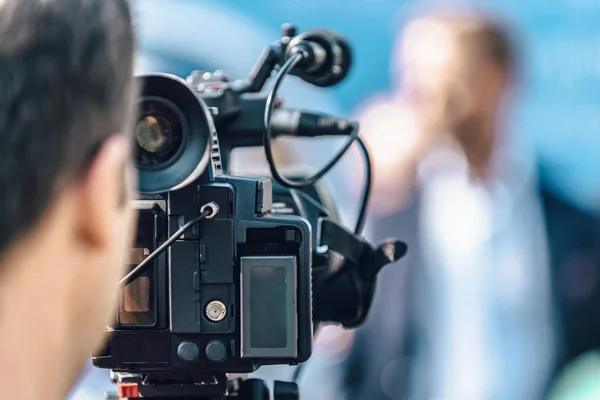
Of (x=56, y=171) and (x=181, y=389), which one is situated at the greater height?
(x=56, y=171)

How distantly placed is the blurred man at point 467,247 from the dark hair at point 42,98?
2317 millimetres

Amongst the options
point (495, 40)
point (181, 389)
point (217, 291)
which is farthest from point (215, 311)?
point (495, 40)

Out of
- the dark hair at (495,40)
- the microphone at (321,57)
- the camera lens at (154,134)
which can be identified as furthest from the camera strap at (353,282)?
the dark hair at (495,40)

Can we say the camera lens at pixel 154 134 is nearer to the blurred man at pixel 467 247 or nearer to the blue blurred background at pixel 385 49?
the blurred man at pixel 467 247

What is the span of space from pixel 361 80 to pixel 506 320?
0.95m

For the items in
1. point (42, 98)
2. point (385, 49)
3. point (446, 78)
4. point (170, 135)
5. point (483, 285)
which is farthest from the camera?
point (385, 49)

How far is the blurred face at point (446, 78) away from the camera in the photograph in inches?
130

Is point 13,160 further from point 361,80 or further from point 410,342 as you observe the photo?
point 361,80

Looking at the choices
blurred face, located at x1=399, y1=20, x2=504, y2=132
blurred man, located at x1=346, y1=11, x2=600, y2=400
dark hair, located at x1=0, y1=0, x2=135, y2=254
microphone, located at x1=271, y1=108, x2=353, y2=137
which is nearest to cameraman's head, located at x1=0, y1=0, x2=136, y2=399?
dark hair, located at x1=0, y1=0, x2=135, y2=254

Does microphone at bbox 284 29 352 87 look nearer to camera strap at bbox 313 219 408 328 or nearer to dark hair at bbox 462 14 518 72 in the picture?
camera strap at bbox 313 219 408 328

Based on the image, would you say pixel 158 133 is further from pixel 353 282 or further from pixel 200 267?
pixel 353 282

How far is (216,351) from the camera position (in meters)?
1.28

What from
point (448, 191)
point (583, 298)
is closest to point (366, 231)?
point (448, 191)

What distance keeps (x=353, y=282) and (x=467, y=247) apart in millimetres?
1738
